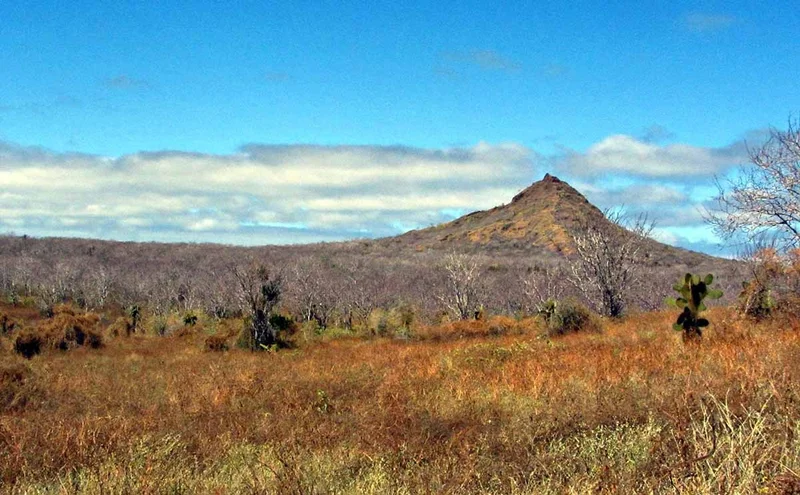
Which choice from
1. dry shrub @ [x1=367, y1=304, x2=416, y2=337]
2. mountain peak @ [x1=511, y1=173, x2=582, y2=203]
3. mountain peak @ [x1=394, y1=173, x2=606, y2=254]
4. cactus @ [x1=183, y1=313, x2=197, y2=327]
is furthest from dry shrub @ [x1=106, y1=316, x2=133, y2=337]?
mountain peak @ [x1=511, y1=173, x2=582, y2=203]

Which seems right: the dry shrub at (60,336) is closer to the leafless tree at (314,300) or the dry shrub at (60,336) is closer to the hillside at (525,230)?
the leafless tree at (314,300)

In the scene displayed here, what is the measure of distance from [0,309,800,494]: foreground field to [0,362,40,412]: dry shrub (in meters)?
0.05

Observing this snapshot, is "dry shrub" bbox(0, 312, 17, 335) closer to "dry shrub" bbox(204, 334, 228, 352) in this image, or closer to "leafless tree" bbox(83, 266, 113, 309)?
"dry shrub" bbox(204, 334, 228, 352)

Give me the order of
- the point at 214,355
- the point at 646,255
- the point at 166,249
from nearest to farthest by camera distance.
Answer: the point at 214,355 < the point at 646,255 < the point at 166,249

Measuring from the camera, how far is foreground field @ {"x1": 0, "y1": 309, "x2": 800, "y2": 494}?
18.9 feet

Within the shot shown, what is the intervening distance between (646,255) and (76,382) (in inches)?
1071

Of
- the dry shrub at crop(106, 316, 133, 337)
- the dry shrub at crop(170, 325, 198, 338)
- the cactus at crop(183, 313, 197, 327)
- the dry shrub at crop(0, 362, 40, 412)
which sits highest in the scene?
the dry shrub at crop(0, 362, 40, 412)

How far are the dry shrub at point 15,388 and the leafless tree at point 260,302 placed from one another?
1081 cm

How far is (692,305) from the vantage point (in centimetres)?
1588

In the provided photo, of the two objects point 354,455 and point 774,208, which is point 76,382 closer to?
point 354,455

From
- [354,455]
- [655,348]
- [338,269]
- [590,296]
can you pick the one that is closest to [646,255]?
[590,296]

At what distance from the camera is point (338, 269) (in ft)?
269

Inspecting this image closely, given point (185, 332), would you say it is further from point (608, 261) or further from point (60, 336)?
point (608, 261)

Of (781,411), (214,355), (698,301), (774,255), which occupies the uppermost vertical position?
(774,255)
